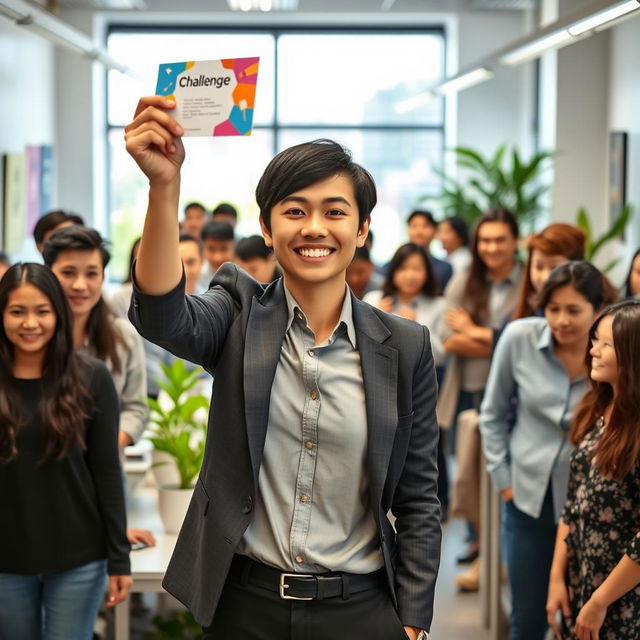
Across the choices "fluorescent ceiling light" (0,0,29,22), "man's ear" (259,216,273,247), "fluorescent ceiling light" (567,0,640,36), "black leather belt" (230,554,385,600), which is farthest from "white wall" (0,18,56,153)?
"black leather belt" (230,554,385,600)

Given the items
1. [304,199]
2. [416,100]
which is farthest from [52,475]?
[416,100]

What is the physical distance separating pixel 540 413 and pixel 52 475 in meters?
1.40

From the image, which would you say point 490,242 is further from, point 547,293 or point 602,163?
point 602,163

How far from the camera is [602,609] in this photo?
224 cm

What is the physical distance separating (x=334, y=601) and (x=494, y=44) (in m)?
9.49

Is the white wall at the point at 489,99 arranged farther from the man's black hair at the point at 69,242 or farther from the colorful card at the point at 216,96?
the colorful card at the point at 216,96

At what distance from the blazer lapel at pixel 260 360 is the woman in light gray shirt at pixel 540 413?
4.75ft

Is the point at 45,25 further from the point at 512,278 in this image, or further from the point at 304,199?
the point at 304,199

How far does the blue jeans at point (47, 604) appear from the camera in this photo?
245cm

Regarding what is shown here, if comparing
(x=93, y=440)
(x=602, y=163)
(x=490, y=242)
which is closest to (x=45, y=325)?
(x=93, y=440)

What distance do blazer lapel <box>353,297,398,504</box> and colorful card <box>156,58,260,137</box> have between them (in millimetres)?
409

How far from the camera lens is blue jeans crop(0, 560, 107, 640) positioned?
8.03 ft

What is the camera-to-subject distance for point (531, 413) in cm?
303

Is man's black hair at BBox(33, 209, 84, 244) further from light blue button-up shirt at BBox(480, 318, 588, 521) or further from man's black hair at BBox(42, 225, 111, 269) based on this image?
light blue button-up shirt at BBox(480, 318, 588, 521)
